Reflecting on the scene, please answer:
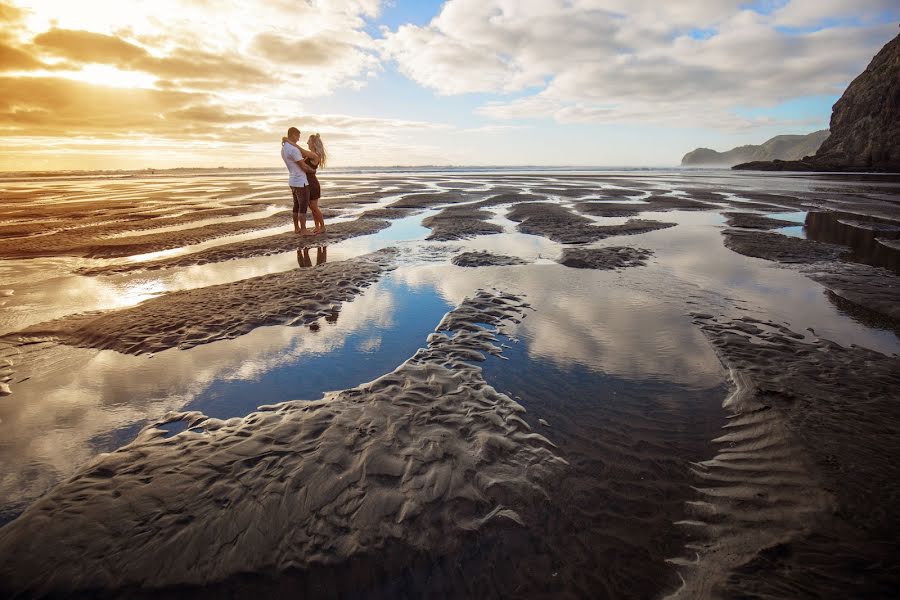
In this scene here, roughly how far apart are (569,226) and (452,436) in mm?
13727

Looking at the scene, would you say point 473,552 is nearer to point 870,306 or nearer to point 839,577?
point 839,577

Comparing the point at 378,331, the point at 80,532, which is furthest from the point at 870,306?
the point at 80,532

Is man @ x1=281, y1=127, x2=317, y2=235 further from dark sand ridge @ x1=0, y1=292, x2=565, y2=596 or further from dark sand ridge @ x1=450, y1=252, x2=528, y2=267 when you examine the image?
dark sand ridge @ x1=0, y1=292, x2=565, y2=596

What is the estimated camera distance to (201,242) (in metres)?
13.6

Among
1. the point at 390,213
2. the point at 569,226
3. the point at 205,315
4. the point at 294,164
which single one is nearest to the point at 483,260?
the point at 205,315

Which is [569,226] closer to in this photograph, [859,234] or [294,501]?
[859,234]

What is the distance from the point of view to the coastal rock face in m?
61.3

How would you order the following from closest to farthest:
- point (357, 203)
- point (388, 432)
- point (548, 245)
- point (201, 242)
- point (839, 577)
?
point (839, 577) → point (388, 432) → point (548, 245) → point (201, 242) → point (357, 203)

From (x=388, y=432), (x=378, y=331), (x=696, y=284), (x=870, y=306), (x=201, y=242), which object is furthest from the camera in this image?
(x=201, y=242)

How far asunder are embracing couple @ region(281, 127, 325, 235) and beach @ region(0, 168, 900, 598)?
582 centimetres

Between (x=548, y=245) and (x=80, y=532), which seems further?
(x=548, y=245)

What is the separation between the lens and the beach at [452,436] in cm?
248

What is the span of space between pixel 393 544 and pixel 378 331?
3.87 metres

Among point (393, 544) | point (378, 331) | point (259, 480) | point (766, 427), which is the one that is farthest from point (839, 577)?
point (378, 331)
